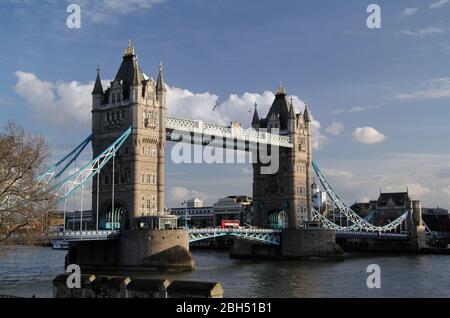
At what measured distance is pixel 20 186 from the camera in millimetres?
37438

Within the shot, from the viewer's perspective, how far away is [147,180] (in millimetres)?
78312

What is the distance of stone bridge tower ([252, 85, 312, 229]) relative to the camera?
105 meters

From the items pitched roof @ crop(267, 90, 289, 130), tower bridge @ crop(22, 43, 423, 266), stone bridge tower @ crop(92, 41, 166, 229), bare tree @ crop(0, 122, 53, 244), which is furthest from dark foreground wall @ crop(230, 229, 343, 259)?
bare tree @ crop(0, 122, 53, 244)

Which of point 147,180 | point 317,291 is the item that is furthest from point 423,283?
point 147,180

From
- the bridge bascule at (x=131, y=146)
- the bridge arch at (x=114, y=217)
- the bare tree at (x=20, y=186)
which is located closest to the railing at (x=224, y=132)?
the bridge bascule at (x=131, y=146)

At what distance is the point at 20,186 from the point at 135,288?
1510cm

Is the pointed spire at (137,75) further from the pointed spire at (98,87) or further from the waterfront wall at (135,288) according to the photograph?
the waterfront wall at (135,288)

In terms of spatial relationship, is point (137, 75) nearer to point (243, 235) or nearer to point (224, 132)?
point (224, 132)

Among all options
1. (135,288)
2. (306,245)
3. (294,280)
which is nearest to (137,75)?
(294,280)

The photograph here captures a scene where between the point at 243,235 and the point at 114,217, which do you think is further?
the point at 243,235

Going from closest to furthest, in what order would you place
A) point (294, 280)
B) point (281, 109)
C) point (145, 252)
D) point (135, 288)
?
1. point (135, 288)
2. point (294, 280)
3. point (145, 252)
4. point (281, 109)

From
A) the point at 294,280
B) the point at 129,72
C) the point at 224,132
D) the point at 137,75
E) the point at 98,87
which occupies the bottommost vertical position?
the point at 294,280

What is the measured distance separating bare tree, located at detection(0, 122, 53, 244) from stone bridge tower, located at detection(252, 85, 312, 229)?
6930 centimetres
